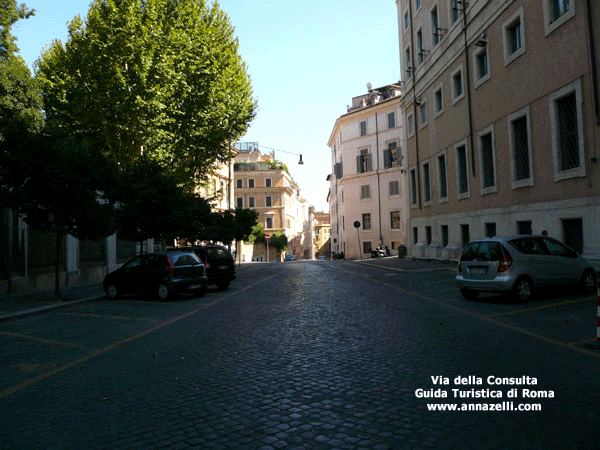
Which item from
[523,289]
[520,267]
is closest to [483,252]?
[520,267]

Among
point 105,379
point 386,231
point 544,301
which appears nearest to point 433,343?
point 105,379

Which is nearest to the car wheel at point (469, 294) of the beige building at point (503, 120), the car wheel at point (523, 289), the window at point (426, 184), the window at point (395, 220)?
the car wheel at point (523, 289)

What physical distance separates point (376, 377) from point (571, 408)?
1951mm

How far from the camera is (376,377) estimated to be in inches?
221

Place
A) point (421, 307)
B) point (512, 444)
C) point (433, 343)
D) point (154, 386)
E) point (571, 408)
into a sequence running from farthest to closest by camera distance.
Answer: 1. point (421, 307)
2. point (433, 343)
3. point (154, 386)
4. point (571, 408)
5. point (512, 444)

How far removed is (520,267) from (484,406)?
7.60m

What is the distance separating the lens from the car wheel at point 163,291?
1533 centimetres

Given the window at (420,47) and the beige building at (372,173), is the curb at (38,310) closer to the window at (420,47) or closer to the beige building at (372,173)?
the window at (420,47)

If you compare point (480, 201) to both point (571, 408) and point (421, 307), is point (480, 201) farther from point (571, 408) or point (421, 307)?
point (571, 408)

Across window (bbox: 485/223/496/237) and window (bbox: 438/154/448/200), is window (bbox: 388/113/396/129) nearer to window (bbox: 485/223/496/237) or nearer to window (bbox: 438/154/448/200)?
window (bbox: 438/154/448/200)

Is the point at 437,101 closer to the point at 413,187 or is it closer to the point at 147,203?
the point at 413,187

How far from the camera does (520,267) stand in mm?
11391

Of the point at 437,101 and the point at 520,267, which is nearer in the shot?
the point at 520,267

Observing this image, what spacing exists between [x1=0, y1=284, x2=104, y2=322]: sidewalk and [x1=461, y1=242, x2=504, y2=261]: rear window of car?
11.2 m
